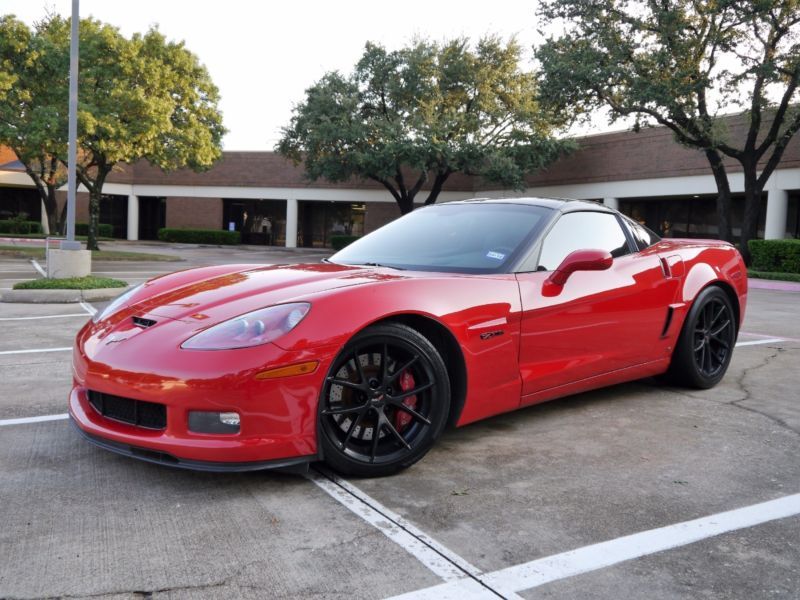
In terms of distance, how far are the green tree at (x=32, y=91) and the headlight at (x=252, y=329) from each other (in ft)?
71.7

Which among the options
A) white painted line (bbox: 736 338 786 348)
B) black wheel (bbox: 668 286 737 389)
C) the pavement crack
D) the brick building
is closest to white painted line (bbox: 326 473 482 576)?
the pavement crack

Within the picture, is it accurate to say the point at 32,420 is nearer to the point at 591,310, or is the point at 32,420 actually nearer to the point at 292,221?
the point at 591,310

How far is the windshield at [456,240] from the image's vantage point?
13.8 ft

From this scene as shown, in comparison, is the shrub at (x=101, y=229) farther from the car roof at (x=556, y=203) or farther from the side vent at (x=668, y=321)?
the side vent at (x=668, y=321)

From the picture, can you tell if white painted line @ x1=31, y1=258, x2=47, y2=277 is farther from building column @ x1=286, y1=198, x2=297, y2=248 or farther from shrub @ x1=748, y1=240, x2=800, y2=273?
building column @ x1=286, y1=198, x2=297, y2=248

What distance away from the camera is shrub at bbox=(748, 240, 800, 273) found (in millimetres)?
21562

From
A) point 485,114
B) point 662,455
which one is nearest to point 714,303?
point 662,455

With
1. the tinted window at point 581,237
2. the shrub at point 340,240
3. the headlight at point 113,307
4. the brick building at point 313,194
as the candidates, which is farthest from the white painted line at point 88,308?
the shrub at point 340,240

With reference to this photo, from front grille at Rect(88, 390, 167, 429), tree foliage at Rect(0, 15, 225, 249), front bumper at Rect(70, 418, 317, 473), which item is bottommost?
front bumper at Rect(70, 418, 317, 473)

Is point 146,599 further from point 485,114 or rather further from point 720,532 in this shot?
point 485,114

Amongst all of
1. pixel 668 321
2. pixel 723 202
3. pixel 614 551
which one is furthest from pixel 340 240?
pixel 614 551

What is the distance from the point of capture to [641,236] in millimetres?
5148

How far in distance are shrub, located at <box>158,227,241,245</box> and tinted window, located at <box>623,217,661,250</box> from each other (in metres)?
40.3

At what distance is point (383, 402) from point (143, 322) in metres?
1.23
